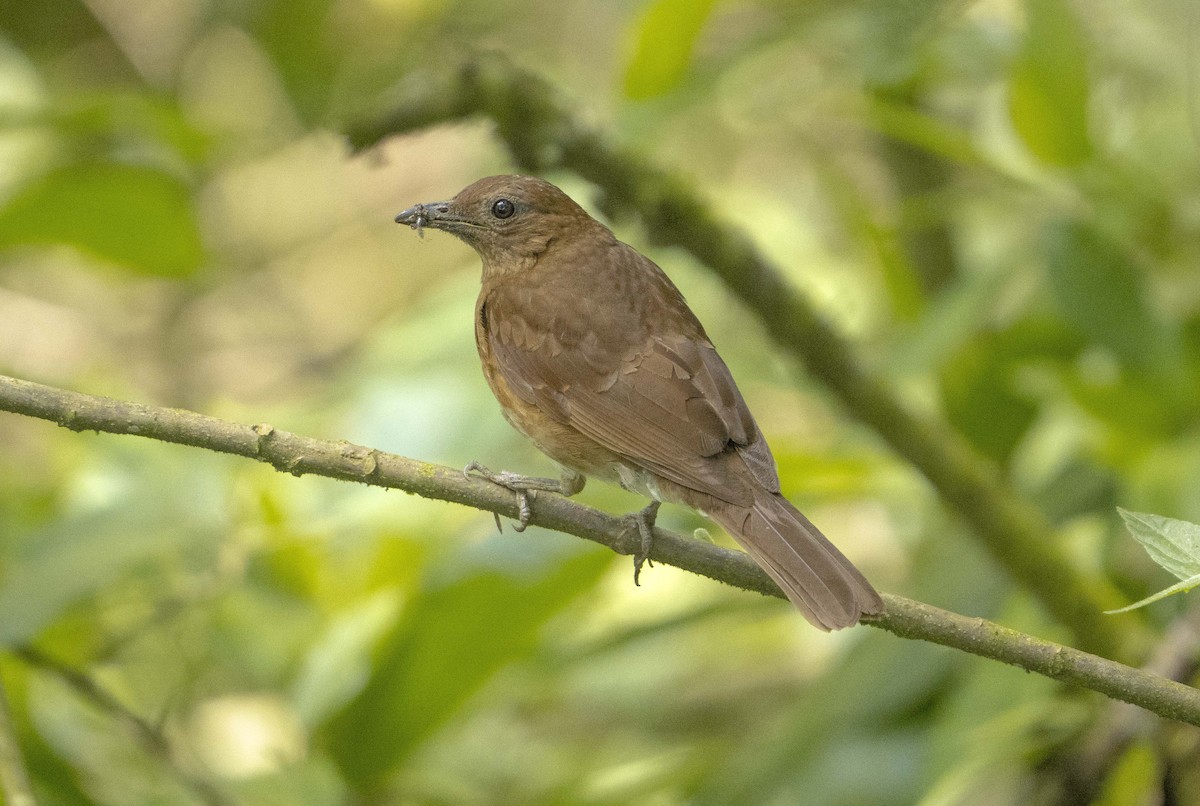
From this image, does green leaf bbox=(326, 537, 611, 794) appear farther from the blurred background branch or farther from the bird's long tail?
the blurred background branch

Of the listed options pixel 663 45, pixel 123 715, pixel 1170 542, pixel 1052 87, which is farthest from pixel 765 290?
pixel 123 715

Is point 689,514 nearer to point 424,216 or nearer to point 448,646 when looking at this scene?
point 448,646

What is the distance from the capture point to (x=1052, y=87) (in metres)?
3.32

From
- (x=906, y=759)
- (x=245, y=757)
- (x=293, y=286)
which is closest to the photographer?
(x=906, y=759)

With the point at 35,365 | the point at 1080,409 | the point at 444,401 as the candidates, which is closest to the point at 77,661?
the point at 444,401

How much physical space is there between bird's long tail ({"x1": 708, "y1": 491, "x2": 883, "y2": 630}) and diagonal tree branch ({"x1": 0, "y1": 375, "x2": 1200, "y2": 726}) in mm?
74

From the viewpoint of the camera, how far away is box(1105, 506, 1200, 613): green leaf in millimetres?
1579

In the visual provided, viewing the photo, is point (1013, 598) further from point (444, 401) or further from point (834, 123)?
point (834, 123)

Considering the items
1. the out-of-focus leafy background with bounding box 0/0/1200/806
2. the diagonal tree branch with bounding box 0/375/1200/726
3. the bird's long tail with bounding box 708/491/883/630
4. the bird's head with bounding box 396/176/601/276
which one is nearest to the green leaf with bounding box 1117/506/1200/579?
the diagonal tree branch with bounding box 0/375/1200/726

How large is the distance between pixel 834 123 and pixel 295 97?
2715 millimetres

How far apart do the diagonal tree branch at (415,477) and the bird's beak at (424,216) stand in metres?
1.17

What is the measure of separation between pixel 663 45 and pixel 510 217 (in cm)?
56

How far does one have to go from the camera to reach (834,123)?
596 centimetres

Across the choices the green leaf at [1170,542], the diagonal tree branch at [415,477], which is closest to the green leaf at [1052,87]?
the diagonal tree branch at [415,477]
